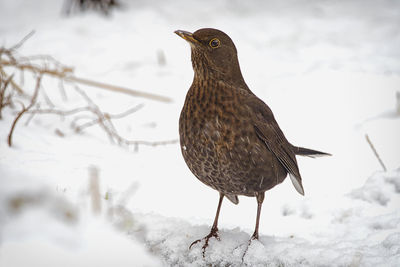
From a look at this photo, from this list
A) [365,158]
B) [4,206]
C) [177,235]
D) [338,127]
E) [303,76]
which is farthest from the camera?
[303,76]

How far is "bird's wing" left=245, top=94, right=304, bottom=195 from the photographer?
217cm

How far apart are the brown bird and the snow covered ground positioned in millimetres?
393

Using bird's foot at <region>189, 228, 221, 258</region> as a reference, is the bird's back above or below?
above

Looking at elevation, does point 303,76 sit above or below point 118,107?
above

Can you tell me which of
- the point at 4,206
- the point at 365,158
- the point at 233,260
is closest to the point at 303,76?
the point at 365,158

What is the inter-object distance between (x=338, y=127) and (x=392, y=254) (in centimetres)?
193

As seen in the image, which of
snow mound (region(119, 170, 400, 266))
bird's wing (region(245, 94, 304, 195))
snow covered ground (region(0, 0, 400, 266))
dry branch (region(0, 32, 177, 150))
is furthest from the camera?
dry branch (region(0, 32, 177, 150))

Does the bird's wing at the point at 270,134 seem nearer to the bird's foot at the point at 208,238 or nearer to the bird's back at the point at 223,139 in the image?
the bird's back at the point at 223,139

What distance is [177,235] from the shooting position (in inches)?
89.0

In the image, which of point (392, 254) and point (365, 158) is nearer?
point (392, 254)

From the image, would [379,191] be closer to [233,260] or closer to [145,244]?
[233,260]

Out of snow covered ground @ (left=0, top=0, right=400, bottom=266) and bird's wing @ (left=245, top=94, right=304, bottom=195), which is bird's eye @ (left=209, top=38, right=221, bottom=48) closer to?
bird's wing @ (left=245, top=94, right=304, bottom=195)

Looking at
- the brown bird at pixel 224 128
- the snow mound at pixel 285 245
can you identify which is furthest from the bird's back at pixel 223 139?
the snow mound at pixel 285 245

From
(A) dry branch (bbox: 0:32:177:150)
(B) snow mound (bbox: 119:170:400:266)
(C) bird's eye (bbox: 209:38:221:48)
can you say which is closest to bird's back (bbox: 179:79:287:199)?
(C) bird's eye (bbox: 209:38:221:48)
